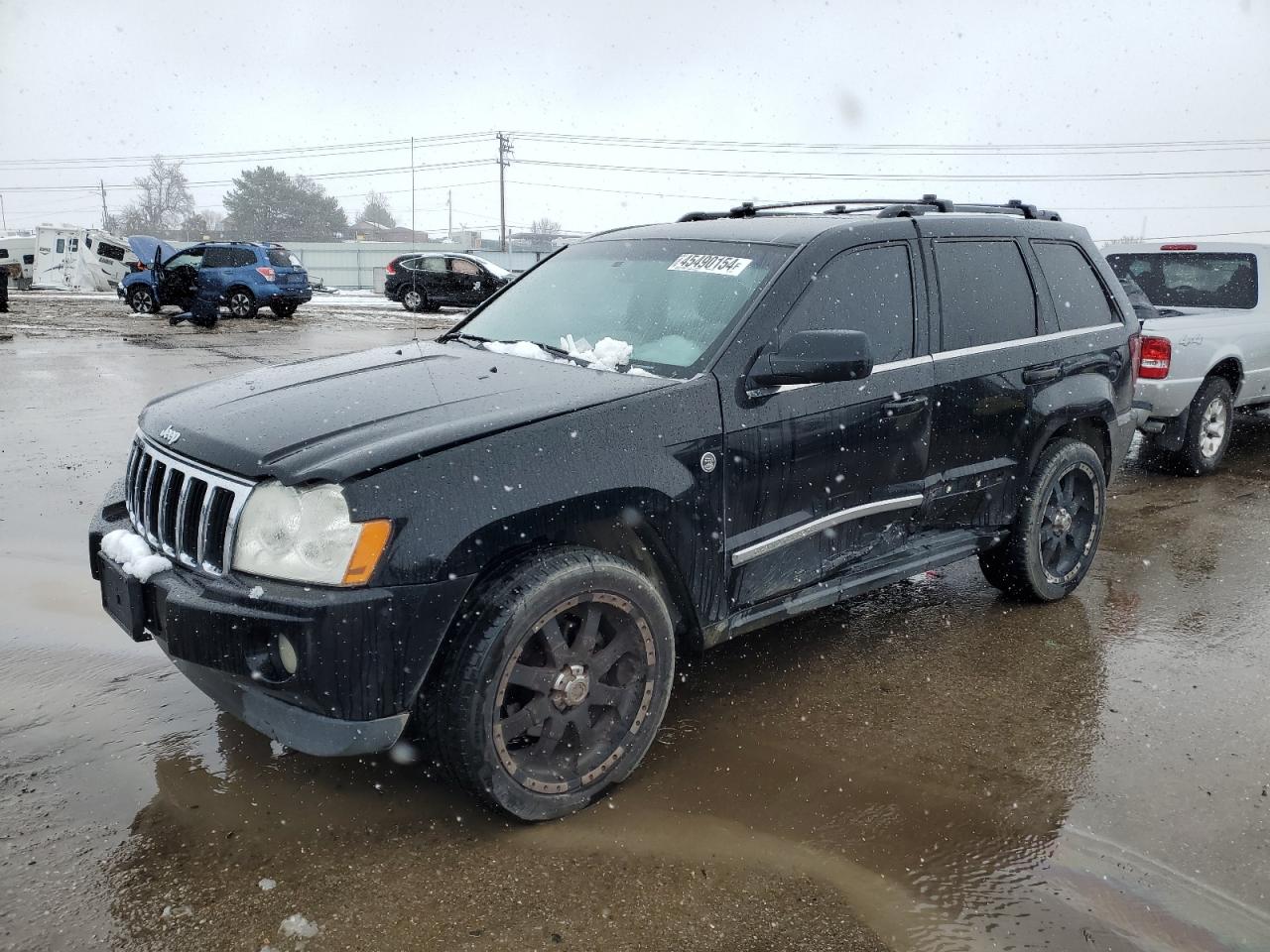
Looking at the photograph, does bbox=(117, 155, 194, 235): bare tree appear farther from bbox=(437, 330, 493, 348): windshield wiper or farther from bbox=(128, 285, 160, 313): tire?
bbox=(437, 330, 493, 348): windshield wiper

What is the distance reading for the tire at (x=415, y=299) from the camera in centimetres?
2538

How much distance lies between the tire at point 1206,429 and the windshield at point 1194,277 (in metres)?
0.81

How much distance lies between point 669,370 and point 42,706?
2495mm

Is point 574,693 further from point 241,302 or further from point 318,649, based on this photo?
point 241,302

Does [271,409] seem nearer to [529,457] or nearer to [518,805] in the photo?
[529,457]

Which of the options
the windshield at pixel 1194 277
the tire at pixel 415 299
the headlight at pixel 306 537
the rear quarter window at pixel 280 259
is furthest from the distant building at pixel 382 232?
the headlight at pixel 306 537

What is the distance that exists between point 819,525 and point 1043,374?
1.62m

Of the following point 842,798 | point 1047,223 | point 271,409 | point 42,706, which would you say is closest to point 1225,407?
point 1047,223

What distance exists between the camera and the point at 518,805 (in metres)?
2.69

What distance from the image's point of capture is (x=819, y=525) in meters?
3.37

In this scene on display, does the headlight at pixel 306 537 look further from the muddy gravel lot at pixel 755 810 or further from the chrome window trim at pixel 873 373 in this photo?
the chrome window trim at pixel 873 373

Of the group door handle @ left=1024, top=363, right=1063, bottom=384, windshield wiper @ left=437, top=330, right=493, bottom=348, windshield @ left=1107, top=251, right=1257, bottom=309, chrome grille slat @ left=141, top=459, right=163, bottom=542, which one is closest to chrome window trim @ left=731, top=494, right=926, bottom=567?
door handle @ left=1024, top=363, right=1063, bottom=384

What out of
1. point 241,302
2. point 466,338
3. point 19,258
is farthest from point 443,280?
point 466,338

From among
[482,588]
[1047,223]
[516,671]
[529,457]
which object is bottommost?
[516,671]
